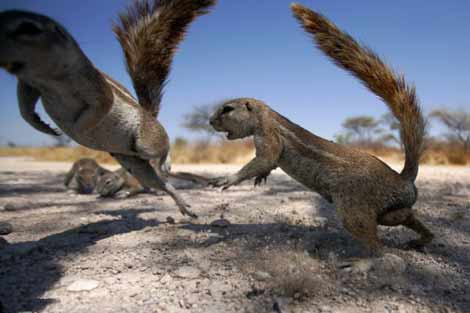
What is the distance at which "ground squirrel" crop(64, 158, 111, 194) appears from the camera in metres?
6.56

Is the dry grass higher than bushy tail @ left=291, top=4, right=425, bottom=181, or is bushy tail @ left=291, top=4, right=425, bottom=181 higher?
bushy tail @ left=291, top=4, right=425, bottom=181

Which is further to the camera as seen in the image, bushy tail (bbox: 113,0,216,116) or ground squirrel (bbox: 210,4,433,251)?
bushy tail (bbox: 113,0,216,116)

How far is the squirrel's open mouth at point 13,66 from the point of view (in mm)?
1873

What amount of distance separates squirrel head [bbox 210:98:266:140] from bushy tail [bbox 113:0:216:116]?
115cm

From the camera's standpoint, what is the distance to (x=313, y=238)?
2.92 m

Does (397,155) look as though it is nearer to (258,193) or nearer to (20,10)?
(258,193)

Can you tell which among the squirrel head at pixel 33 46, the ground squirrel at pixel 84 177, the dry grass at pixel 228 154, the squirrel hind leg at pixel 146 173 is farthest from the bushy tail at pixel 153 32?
the dry grass at pixel 228 154

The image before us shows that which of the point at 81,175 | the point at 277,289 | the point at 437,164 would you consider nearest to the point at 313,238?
the point at 277,289

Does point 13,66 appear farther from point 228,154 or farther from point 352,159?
point 228,154

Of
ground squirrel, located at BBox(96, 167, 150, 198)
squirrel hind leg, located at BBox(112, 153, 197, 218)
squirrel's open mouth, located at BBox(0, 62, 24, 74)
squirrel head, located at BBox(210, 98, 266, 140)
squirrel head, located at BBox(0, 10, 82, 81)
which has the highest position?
squirrel head, located at BBox(0, 10, 82, 81)

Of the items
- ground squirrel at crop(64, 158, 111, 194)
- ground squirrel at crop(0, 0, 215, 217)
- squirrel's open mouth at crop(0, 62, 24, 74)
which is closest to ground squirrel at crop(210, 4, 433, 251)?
ground squirrel at crop(0, 0, 215, 217)

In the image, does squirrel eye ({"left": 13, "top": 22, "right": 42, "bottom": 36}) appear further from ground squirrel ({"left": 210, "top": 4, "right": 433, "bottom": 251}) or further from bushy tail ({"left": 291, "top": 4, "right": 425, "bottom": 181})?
bushy tail ({"left": 291, "top": 4, "right": 425, "bottom": 181})

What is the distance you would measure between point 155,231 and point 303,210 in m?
1.99

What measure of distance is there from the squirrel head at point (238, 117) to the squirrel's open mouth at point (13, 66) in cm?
155
